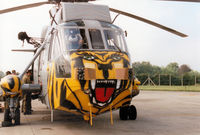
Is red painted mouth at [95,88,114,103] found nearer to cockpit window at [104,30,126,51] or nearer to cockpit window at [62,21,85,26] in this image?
cockpit window at [104,30,126,51]

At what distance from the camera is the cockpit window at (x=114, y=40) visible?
745 centimetres

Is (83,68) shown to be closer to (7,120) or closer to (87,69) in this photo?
(87,69)

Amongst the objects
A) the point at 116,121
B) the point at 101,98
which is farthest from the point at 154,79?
the point at 101,98

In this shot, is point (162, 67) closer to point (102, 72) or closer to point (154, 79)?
point (154, 79)

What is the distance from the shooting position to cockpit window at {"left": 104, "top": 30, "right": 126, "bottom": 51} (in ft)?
24.4

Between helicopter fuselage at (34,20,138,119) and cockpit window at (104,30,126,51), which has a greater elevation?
cockpit window at (104,30,126,51)

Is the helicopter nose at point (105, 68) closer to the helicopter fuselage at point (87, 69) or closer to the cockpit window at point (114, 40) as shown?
the helicopter fuselage at point (87, 69)

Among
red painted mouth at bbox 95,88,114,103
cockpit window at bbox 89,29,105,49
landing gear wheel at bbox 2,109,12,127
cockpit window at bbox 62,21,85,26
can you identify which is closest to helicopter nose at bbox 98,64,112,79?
red painted mouth at bbox 95,88,114,103

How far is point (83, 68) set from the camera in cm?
634

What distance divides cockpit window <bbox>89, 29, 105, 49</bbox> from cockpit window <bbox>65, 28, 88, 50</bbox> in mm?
194

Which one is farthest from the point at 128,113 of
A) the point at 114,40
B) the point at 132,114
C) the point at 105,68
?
the point at 105,68

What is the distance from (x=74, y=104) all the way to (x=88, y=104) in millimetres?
349

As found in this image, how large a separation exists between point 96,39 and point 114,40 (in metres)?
0.62

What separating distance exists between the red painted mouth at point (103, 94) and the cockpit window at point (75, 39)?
1344mm
